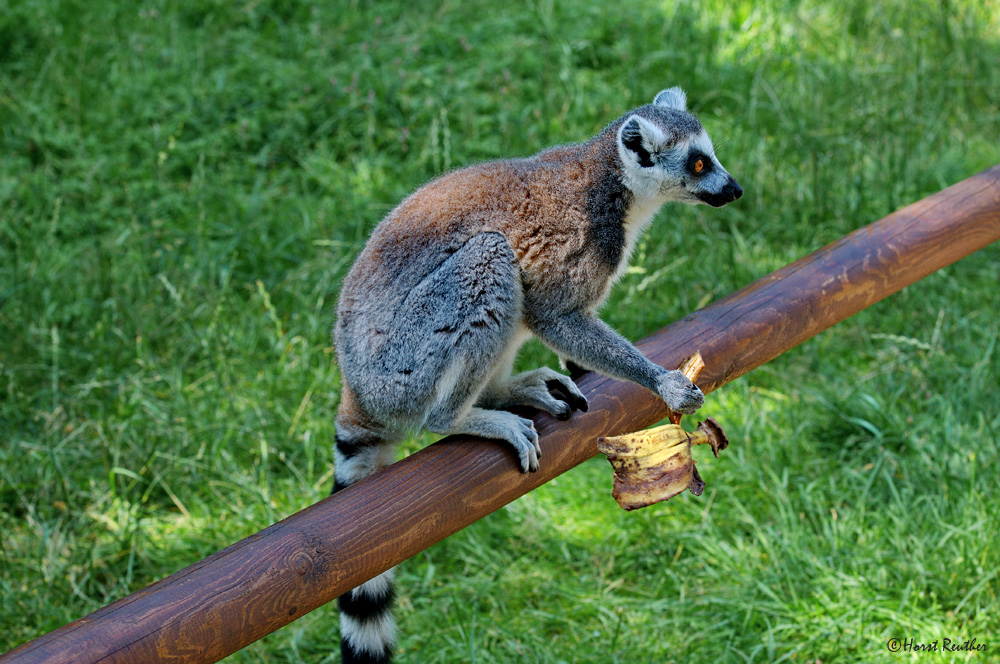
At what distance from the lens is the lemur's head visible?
2592mm

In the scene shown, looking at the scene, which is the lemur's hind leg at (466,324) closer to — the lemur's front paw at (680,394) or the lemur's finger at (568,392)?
the lemur's finger at (568,392)

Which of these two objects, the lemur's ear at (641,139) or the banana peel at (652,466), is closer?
the banana peel at (652,466)

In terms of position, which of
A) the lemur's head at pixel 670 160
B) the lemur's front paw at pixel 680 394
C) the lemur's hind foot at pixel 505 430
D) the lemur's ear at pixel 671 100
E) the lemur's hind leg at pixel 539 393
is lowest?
the lemur's hind leg at pixel 539 393

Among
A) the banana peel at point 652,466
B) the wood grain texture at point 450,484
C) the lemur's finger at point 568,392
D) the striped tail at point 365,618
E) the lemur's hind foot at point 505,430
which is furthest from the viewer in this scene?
the lemur's finger at point 568,392

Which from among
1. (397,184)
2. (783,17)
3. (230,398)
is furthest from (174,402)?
(783,17)

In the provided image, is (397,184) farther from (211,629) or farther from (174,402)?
(211,629)

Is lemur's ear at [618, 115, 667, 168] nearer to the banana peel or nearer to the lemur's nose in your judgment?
the lemur's nose

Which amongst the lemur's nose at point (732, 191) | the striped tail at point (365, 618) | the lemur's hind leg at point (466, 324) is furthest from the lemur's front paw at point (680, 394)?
the striped tail at point (365, 618)

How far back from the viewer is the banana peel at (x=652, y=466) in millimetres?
2051

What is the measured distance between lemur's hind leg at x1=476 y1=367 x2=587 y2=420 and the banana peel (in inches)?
12.8

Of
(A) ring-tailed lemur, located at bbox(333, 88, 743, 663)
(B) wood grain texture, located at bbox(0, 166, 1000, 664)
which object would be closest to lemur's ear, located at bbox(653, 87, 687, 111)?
(A) ring-tailed lemur, located at bbox(333, 88, 743, 663)

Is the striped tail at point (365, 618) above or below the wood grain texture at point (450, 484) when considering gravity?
below

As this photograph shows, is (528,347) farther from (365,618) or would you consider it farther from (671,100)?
(365,618)

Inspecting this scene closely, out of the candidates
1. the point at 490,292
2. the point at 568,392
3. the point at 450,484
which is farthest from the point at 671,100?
the point at 450,484
